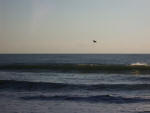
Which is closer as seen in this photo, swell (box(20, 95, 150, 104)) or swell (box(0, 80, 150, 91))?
swell (box(20, 95, 150, 104))

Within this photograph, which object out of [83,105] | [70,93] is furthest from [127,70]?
[83,105]

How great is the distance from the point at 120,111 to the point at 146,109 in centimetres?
97

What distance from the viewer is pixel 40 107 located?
31.0ft

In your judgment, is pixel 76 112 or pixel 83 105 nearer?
pixel 76 112

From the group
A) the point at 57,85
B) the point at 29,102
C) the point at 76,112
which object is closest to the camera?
the point at 76,112

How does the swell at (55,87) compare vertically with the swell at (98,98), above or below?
below

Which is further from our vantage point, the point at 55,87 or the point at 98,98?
the point at 55,87

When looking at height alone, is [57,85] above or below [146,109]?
below

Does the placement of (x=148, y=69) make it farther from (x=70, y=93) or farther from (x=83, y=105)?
(x=83, y=105)

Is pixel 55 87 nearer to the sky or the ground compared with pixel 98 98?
nearer to the ground

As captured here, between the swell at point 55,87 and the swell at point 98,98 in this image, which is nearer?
the swell at point 98,98

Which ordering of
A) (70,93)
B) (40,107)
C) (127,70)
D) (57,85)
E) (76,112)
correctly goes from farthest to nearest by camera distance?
(127,70), (57,85), (70,93), (40,107), (76,112)

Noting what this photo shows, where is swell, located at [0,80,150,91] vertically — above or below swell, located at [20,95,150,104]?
below

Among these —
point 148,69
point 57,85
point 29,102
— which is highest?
point 29,102
